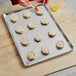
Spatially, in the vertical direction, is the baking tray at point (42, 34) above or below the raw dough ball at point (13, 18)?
below

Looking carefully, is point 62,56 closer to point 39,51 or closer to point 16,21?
point 39,51

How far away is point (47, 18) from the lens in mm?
1024

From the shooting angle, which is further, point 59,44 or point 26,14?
point 26,14

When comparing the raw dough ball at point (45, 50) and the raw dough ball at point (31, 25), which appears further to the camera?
the raw dough ball at point (31, 25)

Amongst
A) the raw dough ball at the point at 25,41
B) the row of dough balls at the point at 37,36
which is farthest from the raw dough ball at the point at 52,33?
the raw dough ball at the point at 25,41

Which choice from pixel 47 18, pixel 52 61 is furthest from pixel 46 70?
pixel 47 18

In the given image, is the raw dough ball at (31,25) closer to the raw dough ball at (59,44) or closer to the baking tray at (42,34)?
the baking tray at (42,34)

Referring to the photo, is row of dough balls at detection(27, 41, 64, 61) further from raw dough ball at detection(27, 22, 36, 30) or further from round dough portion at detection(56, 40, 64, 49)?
raw dough ball at detection(27, 22, 36, 30)

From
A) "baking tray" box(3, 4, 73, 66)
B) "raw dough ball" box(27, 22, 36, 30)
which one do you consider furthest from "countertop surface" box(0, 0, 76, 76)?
"raw dough ball" box(27, 22, 36, 30)

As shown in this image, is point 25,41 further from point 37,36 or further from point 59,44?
point 59,44

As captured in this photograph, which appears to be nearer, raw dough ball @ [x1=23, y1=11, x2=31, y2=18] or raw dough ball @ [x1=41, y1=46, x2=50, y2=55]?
raw dough ball @ [x1=41, y1=46, x2=50, y2=55]

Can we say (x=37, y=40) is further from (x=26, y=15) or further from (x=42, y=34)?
(x=26, y=15)

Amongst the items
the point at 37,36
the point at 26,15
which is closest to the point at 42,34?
the point at 37,36

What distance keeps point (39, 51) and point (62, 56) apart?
0.12 m
